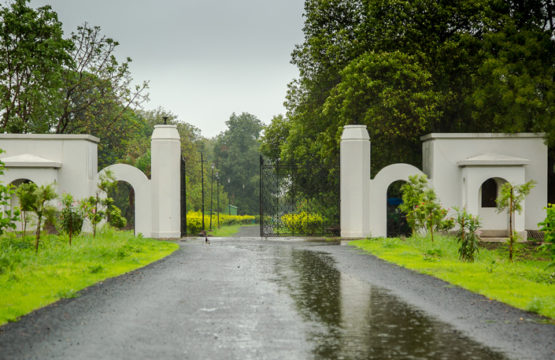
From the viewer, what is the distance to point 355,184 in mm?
21203

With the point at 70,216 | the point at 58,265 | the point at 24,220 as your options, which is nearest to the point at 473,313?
the point at 58,265

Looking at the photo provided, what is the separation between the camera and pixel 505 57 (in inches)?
869

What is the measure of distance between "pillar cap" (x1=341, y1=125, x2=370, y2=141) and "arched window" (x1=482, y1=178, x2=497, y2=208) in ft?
17.4

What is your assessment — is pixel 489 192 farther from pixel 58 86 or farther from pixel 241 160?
pixel 241 160

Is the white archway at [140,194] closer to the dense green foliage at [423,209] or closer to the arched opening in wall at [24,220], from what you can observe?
the arched opening in wall at [24,220]

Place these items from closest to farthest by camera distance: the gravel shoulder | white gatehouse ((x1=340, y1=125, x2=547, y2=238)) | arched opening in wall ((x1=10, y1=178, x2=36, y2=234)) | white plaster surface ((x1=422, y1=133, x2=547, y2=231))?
1. the gravel shoulder
2. arched opening in wall ((x1=10, y1=178, x2=36, y2=234))
3. white gatehouse ((x1=340, y1=125, x2=547, y2=238))
4. white plaster surface ((x1=422, y1=133, x2=547, y2=231))

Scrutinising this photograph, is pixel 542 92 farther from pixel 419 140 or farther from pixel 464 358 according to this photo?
pixel 464 358

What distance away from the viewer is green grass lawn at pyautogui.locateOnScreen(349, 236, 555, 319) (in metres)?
8.45

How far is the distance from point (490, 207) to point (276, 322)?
58.7 ft

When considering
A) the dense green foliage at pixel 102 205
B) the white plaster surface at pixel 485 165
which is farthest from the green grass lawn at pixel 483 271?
the dense green foliage at pixel 102 205

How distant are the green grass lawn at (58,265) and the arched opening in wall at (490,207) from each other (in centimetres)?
1168

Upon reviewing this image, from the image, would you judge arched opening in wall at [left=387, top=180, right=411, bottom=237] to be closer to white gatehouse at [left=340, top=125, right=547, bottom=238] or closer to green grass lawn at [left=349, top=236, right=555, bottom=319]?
white gatehouse at [left=340, top=125, right=547, bottom=238]

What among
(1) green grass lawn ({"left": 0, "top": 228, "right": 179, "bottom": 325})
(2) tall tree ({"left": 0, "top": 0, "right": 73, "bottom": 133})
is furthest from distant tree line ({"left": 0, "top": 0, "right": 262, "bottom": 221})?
(1) green grass lawn ({"left": 0, "top": 228, "right": 179, "bottom": 325})

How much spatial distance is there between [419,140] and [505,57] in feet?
15.3
